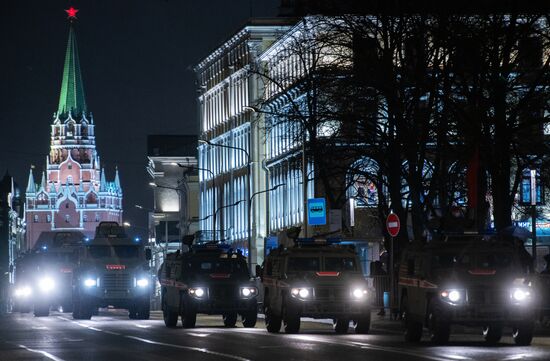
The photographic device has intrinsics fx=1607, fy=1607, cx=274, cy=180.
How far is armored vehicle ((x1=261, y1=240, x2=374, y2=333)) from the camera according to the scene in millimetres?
39812

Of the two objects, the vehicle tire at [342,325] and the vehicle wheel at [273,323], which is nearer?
the vehicle tire at [342,325]

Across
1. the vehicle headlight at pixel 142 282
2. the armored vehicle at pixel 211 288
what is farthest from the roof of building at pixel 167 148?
the armored vehicle at pixel 211 288

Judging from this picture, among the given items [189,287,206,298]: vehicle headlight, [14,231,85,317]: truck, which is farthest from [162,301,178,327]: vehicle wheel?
[14,231,85,317]: truck

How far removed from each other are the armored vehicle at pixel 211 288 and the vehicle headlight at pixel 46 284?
18601 mm

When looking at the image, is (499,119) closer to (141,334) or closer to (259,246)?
(141,334)

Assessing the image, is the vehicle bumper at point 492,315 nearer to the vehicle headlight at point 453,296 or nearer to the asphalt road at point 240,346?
the vehicle headlight at point 453,296

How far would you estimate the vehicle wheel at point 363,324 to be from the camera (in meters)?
40.0

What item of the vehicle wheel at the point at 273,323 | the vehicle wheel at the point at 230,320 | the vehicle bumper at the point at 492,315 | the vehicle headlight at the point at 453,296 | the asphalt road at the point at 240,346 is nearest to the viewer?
the asphalt road at the point at 240,346

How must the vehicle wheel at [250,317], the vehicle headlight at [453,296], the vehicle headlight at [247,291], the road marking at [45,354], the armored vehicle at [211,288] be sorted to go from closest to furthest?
the road marking at [45,354]
the vehicle headlight at [453,296]
the armored vehicle at [211,288]
the vehicle headlight at [247,291]
the vehicle wheel at [250,317]

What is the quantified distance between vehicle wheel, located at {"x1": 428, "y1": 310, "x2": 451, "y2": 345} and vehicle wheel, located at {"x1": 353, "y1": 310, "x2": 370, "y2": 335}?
23.4ft

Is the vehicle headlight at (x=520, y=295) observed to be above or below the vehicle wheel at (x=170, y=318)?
above

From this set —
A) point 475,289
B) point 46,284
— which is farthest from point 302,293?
point 46,284

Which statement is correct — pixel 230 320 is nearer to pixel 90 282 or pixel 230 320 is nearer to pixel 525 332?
pixel 90 282

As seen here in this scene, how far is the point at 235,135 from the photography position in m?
129
